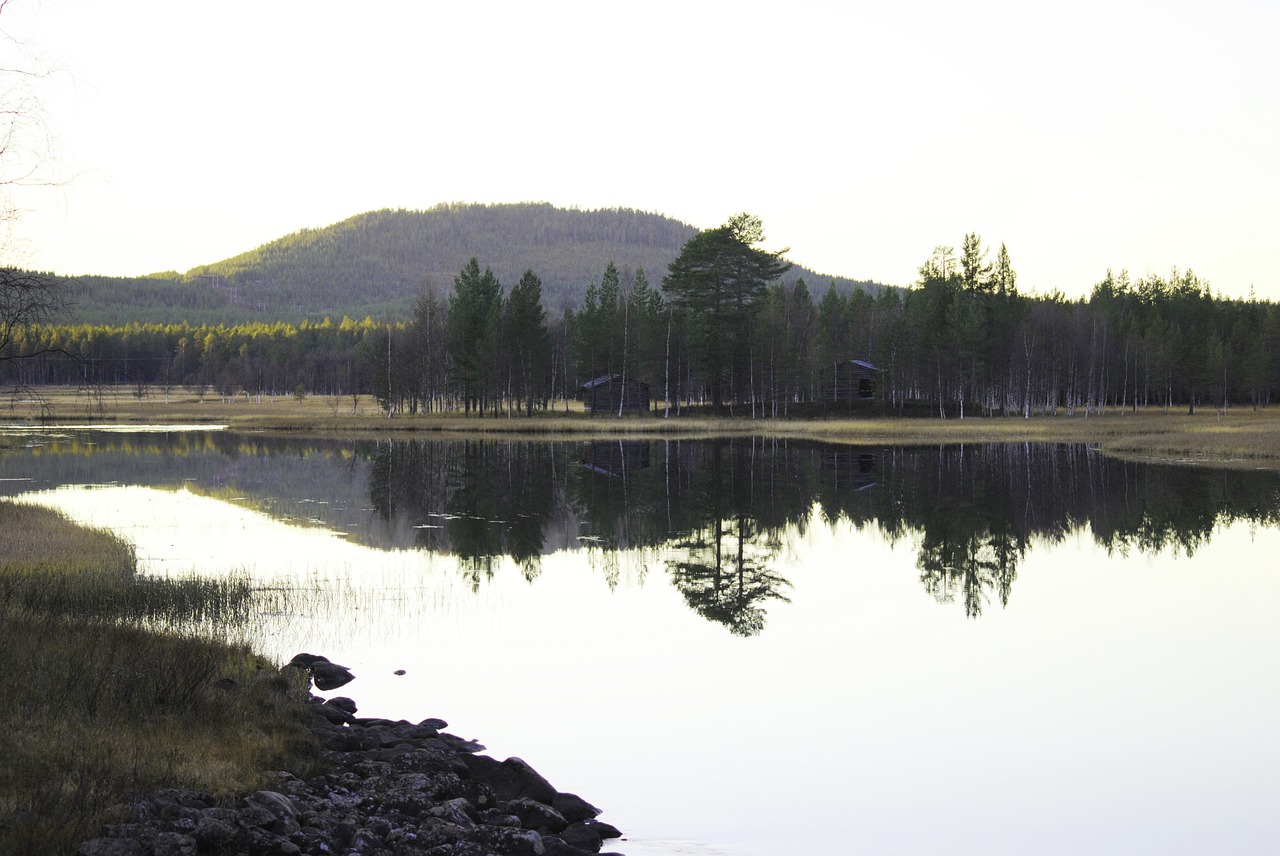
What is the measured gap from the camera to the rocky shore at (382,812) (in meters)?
7.62

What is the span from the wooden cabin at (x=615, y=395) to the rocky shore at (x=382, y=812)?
81.4 meters

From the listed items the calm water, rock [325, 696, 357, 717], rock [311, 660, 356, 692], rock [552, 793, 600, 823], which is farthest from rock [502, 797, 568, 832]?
rock [311, 660, 356, 692]

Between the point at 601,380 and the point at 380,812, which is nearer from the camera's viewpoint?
the point at 380,812

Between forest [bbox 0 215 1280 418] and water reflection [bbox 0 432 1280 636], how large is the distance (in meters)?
23.6

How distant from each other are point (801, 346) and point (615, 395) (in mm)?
19168

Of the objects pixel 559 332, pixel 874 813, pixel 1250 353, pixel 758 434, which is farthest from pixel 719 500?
pixel 1250 353

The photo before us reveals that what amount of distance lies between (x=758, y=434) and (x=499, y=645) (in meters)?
64.6

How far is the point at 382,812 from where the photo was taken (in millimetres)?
9023

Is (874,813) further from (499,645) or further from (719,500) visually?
(719,500)

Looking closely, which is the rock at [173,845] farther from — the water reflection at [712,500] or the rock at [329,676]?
the water reflection at [712,500]

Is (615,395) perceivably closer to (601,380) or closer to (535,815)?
(601,380)

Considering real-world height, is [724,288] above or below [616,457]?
above

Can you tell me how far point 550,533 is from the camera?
1212 inches

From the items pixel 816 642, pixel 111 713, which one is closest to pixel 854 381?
pixel 816 642
